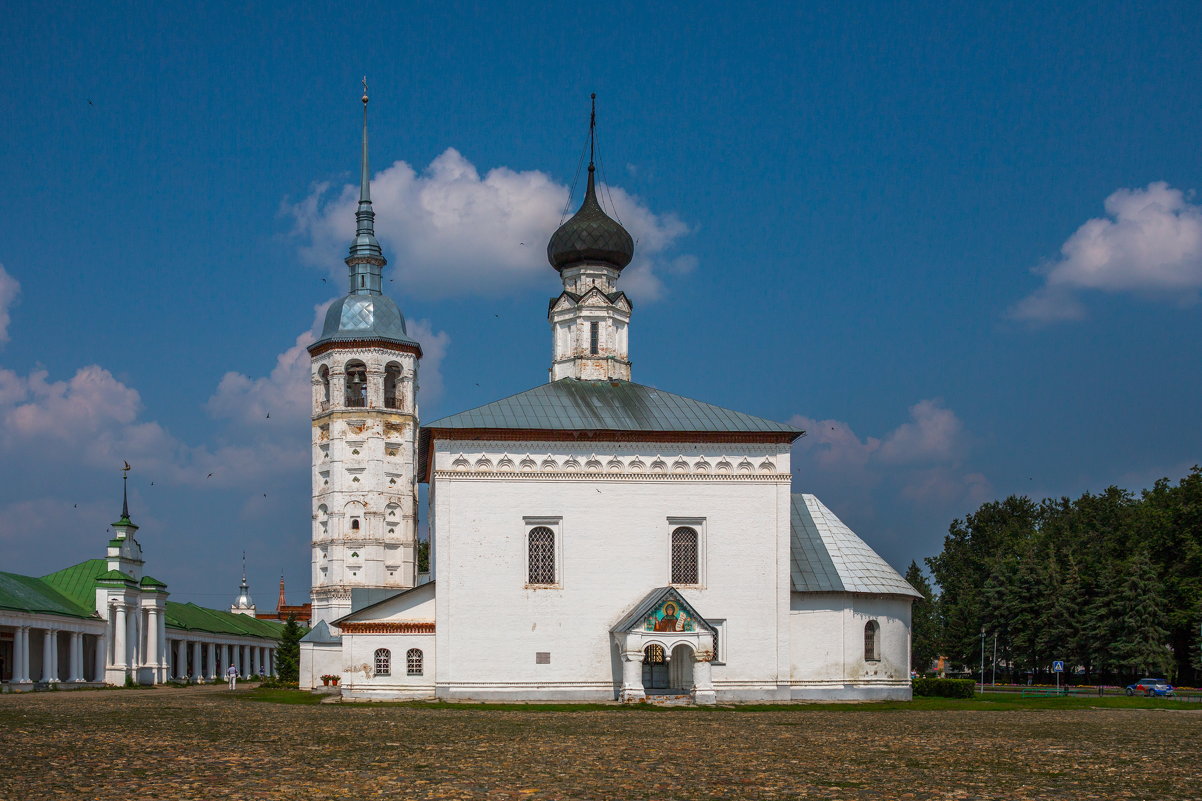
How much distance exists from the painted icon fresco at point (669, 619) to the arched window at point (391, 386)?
97.4ft

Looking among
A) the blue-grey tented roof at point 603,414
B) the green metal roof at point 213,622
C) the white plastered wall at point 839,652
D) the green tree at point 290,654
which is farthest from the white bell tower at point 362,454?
the white plastered wall at point 839,652

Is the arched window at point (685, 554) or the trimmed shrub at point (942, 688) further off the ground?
the arched window at point (685, 554)

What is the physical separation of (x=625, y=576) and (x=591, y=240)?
11.2 meters

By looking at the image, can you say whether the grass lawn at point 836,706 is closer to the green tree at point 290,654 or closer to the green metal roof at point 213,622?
the green tree at point 290,654

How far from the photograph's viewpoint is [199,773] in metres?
13.2

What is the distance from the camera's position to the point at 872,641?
34719 mm

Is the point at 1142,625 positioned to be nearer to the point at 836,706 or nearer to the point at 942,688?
the point at 942,688

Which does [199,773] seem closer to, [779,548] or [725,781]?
[725,781]

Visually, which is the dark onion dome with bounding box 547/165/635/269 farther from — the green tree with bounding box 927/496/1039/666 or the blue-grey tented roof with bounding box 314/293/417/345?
the green tree with bounding box 927/496/1039/666

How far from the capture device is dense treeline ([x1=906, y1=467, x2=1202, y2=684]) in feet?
170

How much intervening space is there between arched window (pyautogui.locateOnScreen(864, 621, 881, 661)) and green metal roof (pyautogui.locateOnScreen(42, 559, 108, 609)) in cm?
4197

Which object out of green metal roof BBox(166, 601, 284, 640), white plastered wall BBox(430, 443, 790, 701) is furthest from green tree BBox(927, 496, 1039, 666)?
green metal roof BBox(166, 601, 284, 640)

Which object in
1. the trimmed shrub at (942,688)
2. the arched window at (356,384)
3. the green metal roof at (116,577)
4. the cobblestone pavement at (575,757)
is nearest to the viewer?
the cobblestone pavement at (575,757)

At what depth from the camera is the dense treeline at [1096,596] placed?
5178 cm
